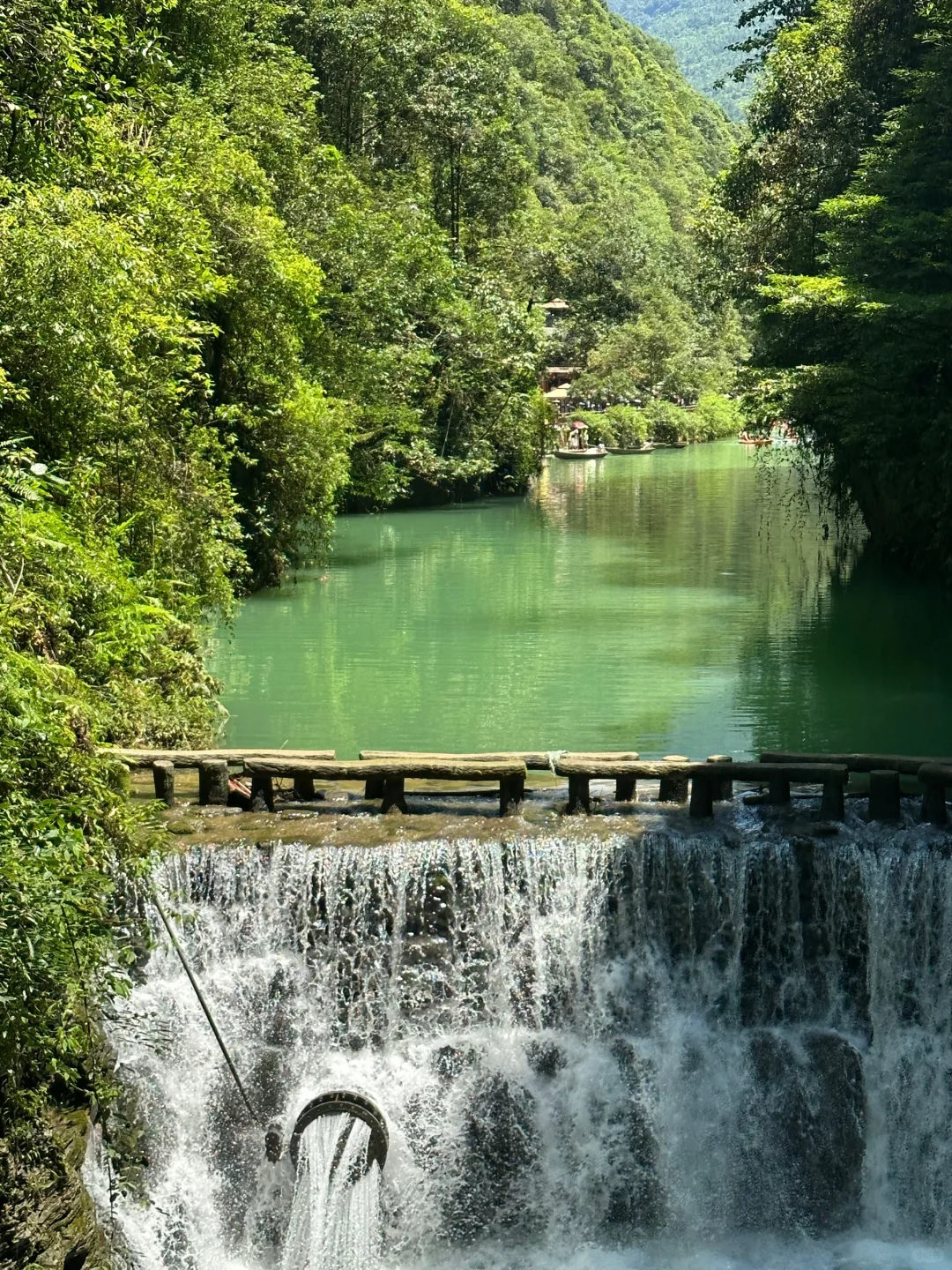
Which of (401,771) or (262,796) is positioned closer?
(401,771)

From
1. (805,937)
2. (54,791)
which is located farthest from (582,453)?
(54,791)

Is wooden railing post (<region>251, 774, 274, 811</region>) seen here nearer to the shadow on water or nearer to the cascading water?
the cascading water

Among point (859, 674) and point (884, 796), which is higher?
point (884, 796)

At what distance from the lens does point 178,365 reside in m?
16.3

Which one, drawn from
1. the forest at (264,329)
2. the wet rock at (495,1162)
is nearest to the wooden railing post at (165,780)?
the forest at (264,329)

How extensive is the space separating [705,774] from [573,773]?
0.98 meters

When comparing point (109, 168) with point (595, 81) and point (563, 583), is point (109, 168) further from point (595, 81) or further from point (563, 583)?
point (595, 81)

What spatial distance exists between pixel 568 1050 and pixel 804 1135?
5.63 ft

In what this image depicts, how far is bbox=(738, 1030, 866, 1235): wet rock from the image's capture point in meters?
10.1

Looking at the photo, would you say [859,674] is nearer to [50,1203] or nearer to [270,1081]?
[270,1081]

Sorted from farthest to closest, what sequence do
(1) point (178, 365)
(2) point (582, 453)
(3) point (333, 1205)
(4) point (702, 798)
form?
(2) point (582, 453), (1) point (178, 365), (4) point (702, 798), (3) point (333, 1205)

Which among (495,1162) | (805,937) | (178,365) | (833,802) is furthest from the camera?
(178,365)

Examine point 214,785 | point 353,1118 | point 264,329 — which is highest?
point 264,329

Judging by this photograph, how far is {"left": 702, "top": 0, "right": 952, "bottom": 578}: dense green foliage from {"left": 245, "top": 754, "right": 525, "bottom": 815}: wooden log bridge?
12874 mm
